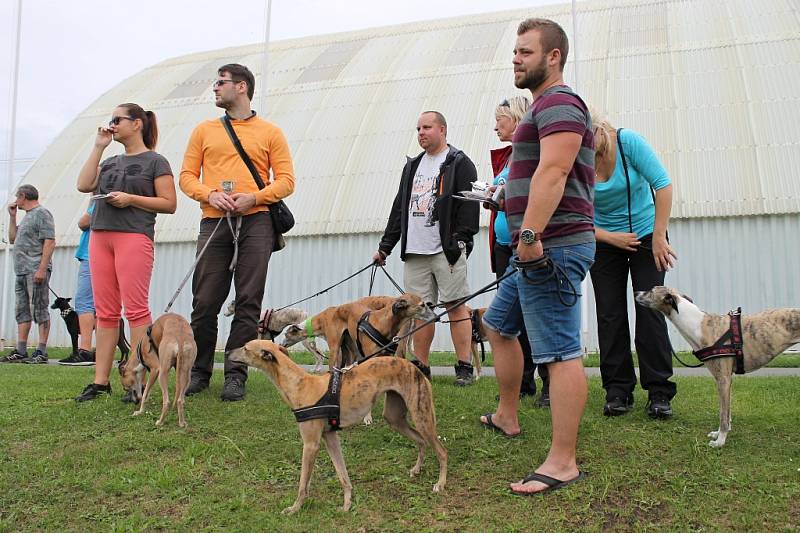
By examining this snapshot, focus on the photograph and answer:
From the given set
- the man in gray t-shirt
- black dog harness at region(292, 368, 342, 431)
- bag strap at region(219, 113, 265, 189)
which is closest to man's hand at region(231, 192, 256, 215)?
bag strap at region(219, 113, 265, 189)

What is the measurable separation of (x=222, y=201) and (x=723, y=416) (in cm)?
388

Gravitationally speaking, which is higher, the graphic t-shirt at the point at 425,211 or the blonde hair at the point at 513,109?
the blonde hair at the point at 513,109

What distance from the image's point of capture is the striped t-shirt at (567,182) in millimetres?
3430

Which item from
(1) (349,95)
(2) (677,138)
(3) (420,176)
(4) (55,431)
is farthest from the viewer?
(1) (349,95)

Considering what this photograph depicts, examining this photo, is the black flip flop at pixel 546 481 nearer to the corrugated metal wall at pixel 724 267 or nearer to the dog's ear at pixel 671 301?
the dog's ear at pixel 671 301

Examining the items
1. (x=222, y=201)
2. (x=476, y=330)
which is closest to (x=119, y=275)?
(x=222, y=201)

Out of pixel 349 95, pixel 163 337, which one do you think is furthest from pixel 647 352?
pixel 349 95

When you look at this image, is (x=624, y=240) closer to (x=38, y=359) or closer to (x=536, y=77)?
(x=536, y=77)

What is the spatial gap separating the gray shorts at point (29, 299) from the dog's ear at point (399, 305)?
7.01m

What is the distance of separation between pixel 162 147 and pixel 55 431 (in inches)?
525

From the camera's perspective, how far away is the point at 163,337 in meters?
5.04

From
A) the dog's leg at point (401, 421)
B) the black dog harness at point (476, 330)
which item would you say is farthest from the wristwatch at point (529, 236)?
the black dog harness at point (476, 330)

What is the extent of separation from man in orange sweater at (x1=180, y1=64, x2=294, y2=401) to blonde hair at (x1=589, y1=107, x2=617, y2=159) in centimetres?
251

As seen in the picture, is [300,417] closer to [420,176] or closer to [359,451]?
[359,451]
